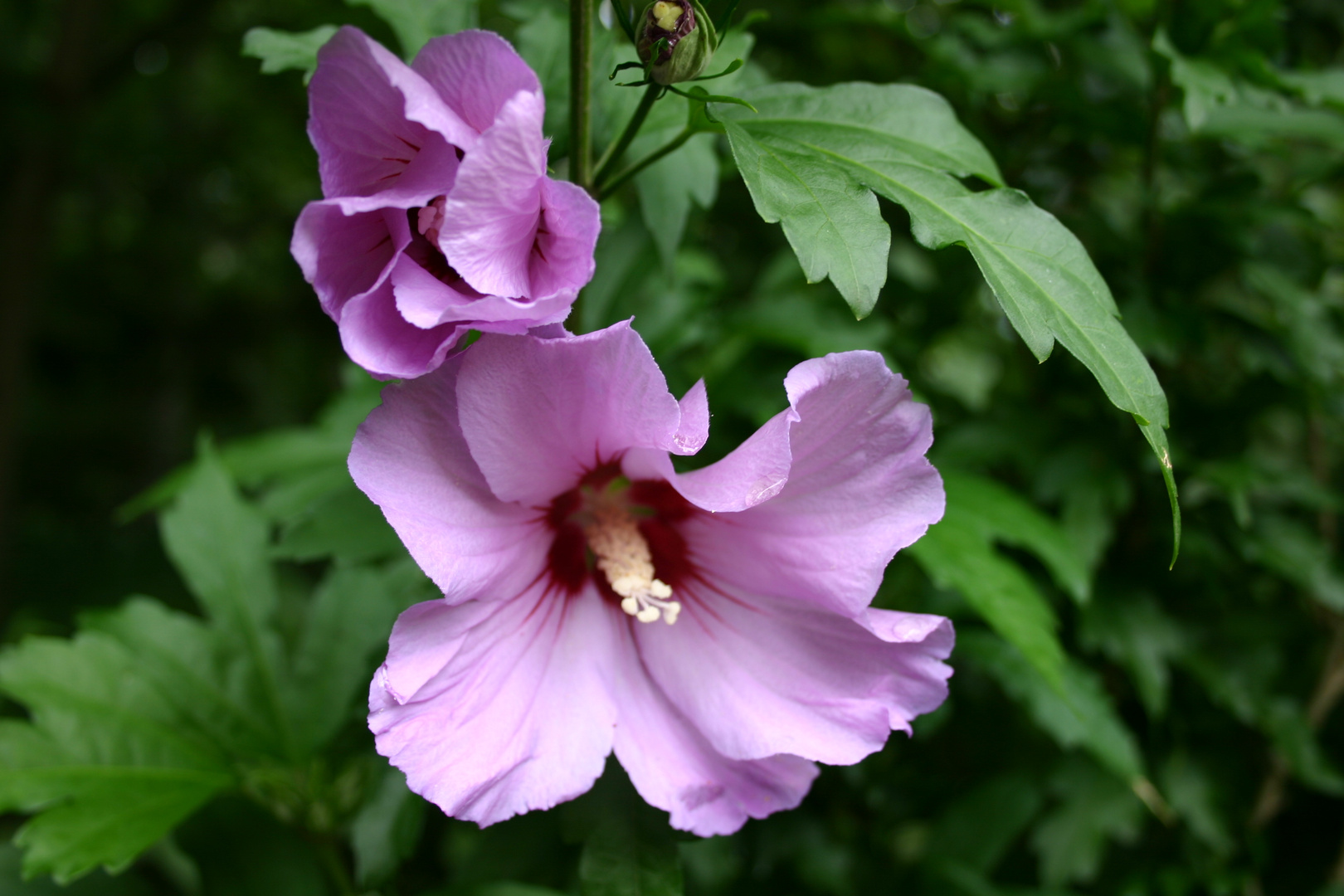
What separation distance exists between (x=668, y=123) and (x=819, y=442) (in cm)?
42

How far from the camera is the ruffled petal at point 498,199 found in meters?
0.62

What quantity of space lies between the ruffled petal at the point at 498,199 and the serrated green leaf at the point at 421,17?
0.47 m

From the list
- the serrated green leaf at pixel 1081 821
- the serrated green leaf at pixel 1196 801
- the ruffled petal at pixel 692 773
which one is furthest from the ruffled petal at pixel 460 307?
the serrated green leaf at pixel 1196 801

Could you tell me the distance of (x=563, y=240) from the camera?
70 cm

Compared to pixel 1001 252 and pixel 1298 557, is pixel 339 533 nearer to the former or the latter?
pixel 1001 252

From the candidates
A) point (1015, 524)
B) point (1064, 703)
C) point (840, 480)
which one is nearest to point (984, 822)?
point (1064, 703)

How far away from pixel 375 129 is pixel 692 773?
0.56 m

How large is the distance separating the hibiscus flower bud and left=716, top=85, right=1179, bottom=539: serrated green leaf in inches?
2.6

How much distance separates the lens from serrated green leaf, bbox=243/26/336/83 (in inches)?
36.3

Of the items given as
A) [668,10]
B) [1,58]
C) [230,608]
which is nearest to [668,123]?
[668,10]

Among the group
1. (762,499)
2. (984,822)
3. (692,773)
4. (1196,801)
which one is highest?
(762,499)

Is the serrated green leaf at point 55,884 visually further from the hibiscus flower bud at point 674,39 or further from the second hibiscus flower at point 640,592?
the hibiscus flower bud at point 674,39

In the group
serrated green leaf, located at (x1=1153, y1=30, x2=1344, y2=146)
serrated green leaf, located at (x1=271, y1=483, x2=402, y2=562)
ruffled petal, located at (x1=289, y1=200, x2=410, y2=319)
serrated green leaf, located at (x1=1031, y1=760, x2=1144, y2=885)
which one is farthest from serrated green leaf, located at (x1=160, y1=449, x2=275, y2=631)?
serrated green leaf, located at (x1=1153, y1=30, x2=1344, y2=146)

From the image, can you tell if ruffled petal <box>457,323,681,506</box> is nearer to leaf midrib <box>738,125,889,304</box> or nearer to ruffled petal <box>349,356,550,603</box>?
ruffled petal <box>349,356,550,603</box>
